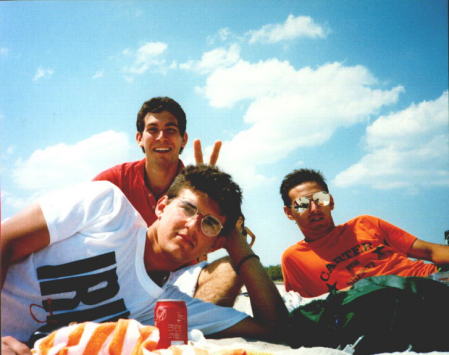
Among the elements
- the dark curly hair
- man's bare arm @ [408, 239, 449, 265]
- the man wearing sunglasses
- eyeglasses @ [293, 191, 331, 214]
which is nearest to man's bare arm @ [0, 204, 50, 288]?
the dark curly hair

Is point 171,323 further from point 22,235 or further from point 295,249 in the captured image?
point 295,249

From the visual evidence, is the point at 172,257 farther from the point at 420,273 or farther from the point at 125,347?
the point at 420,273

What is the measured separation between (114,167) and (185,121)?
0.95 m

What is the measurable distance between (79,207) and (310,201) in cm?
233

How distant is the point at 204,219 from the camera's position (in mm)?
2158

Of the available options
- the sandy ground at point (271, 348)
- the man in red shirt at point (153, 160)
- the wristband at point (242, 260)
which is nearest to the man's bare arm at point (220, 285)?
the wristband at point (242, 260)

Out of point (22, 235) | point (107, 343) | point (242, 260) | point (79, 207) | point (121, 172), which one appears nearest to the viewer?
point (107, 343)

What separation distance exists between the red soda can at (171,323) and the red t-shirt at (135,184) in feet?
6.64

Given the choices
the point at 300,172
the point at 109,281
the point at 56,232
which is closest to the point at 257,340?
the point at 109,281

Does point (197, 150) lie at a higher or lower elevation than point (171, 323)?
higher

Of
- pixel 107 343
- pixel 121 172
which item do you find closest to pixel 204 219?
pixel 107 343

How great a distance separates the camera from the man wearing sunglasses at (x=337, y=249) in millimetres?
3146

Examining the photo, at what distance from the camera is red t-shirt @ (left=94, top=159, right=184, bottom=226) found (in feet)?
11.7

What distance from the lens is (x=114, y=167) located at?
3961 millimetres
